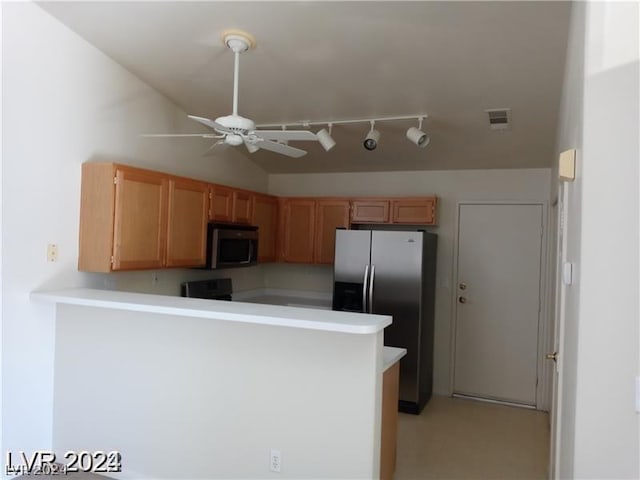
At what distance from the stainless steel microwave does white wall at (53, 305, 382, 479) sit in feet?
4.12

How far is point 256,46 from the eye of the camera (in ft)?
9.74

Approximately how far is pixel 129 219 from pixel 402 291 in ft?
8.06

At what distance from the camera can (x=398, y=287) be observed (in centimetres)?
442

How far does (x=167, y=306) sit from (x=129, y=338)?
1.95 feet

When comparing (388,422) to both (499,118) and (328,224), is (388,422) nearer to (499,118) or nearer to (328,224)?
(499,118)

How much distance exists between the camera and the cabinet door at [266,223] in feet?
15.9

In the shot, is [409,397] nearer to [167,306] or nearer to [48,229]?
[167,306]

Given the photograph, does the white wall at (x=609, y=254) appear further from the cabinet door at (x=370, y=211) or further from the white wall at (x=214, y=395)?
the cabinet door at (x=370, y=211)

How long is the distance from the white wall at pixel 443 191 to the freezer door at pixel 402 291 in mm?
743

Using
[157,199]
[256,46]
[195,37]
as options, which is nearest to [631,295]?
[256,46]

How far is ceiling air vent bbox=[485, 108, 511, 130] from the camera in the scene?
11.5ft

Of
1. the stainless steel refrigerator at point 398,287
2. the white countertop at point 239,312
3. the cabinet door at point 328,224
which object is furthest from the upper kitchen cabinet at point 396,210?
the white countertop at point 239,312

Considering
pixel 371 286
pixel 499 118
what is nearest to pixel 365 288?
pixel 371 286

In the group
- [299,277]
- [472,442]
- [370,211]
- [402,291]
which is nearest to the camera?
[472,442]
